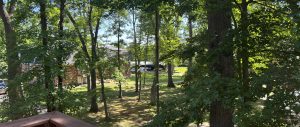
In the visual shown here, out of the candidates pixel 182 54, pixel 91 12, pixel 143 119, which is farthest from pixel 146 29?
pixel 182 54

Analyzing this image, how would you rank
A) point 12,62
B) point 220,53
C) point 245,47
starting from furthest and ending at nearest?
point 12,62 → point 220,53 → point 245,47

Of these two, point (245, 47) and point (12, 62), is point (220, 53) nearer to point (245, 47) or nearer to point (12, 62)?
point (245, 47)

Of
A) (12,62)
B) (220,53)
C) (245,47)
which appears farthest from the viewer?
(12,62)

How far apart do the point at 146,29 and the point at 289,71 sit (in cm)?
2039

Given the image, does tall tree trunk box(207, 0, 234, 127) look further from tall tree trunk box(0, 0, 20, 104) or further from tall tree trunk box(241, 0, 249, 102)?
tall tree trunk box(0, 0, 20, 104)

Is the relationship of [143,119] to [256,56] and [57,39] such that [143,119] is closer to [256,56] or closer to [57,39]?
[57,39]

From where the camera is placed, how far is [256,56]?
27.6ft

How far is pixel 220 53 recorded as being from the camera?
795 centimetres

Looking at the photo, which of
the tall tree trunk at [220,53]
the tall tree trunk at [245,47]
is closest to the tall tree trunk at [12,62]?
the tall tree trunk at [220,53]

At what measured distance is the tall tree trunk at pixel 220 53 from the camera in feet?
25.3

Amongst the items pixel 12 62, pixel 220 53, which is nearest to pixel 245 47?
pixel 220 53

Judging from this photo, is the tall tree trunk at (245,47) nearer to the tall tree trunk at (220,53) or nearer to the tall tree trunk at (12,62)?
the tall tree trunk at (220,53)

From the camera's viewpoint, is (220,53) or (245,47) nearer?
(245,47)

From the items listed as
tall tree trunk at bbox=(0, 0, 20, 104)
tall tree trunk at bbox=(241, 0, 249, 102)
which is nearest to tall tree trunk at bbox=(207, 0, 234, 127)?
tall tree trunk at bbox=(241, 0, 249, 102)
